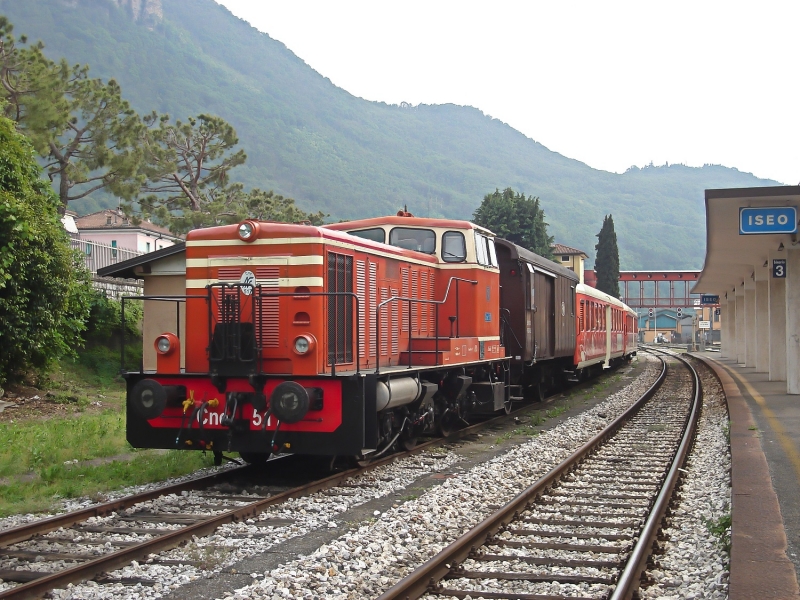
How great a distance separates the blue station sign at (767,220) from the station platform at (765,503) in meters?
3.11

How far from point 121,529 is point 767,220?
11.2 metres

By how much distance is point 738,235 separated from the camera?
695 inches

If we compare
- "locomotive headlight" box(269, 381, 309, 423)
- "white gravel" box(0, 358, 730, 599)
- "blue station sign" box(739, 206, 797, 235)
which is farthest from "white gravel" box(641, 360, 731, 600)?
"blue station sign" box(739, 206, 797, 235)

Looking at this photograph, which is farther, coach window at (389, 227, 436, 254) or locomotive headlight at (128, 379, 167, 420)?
coach window at (389, 227, 436, 254)

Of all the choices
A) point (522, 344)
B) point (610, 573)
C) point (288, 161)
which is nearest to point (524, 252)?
point (522, 344)

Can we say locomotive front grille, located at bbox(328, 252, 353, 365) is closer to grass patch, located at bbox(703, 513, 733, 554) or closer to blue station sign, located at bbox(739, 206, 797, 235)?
grass patch, located at bbox(703, 513, 733, 554)

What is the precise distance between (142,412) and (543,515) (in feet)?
13.0

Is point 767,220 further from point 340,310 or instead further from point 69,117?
point 69,117

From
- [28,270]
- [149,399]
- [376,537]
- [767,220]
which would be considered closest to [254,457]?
[149,399]

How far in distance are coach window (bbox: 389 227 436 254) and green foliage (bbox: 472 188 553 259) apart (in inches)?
1662

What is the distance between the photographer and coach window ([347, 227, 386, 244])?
10.8m

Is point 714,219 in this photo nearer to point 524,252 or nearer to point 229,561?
point 524,252

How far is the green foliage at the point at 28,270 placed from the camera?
46.2ft

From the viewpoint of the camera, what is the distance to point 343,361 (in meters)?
8.72
